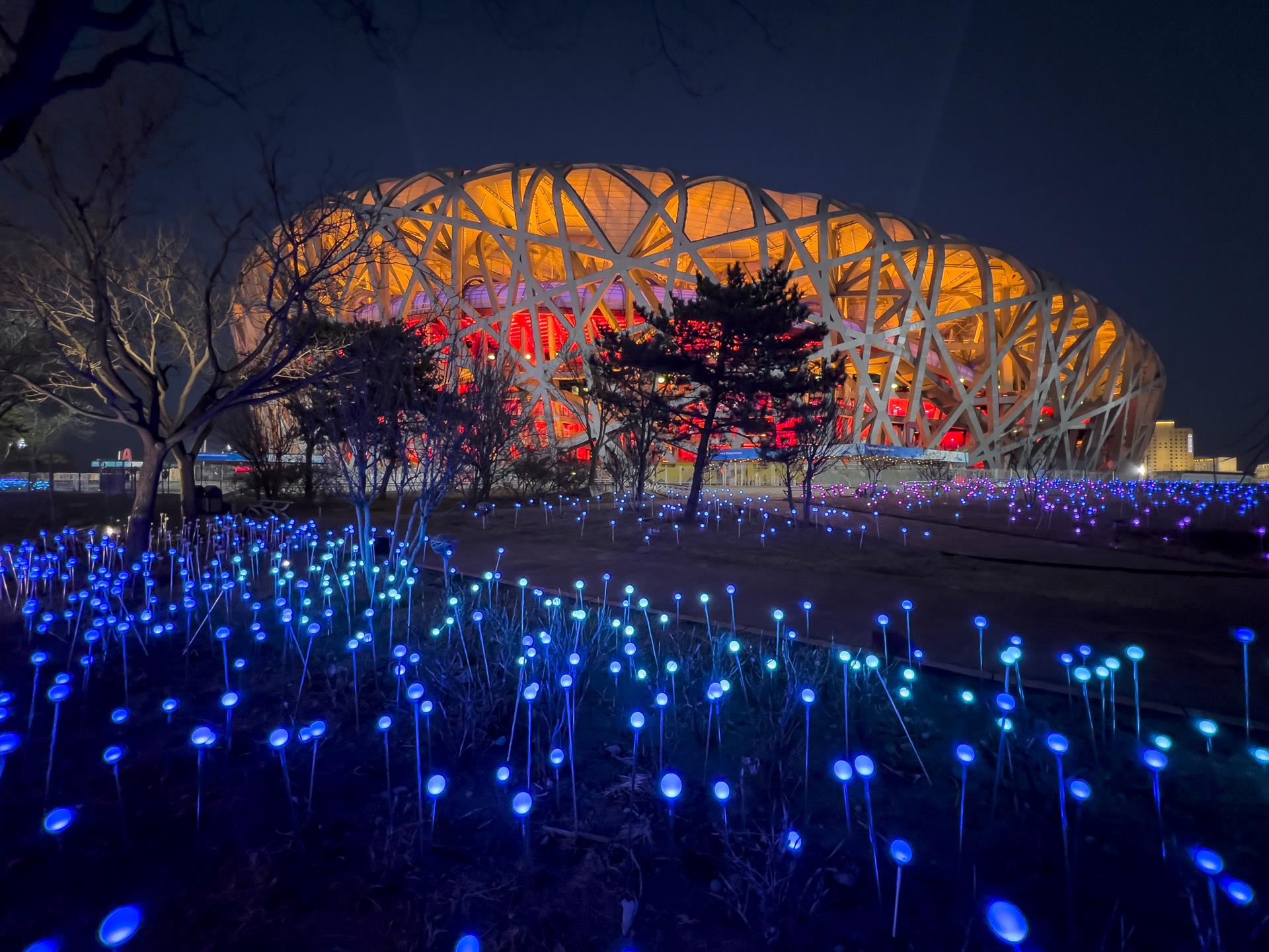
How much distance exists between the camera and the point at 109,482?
21.0 meters

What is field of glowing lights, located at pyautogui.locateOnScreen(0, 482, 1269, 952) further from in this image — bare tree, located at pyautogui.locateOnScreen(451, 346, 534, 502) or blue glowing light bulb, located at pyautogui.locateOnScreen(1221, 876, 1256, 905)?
bare tree, located at pyautogui.locateOnScreen(451, 346, 534, 502)

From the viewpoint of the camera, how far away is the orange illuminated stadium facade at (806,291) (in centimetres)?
3188

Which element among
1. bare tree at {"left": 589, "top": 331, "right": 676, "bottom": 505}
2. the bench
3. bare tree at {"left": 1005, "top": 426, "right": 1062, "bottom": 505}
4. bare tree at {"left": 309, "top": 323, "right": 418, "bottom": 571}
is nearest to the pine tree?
bare tree at {"left": 589, "top": 331, "right": 676, "bottom": 505}

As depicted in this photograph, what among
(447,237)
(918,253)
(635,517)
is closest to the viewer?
(635,517)

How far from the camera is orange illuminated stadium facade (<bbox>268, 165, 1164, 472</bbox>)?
105 ft

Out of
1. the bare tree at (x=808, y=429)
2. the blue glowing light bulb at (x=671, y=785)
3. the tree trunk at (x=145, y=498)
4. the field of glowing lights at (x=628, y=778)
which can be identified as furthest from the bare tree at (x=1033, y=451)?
the tree trunk at (x=145, y=498)

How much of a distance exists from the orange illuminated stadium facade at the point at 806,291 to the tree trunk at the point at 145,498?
2043cm

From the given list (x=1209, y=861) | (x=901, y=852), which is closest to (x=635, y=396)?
(x=901, y=852)

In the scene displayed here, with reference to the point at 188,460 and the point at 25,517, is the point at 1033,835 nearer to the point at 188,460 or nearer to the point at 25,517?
the point at 188,460

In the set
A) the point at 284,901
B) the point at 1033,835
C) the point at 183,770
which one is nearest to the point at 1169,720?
the point at 1033,835

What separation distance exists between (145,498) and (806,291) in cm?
4030

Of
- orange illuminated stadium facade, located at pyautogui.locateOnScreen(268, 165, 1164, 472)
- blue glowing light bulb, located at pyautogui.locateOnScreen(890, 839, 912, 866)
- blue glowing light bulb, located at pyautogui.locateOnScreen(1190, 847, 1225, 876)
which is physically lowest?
blue glowing light bulb, located at pyautogui.locateOnScreen(890, 839, 912, 866)

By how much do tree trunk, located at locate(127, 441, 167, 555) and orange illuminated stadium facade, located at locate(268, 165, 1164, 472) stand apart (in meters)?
20.4

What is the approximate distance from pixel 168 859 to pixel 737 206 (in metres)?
41.4
